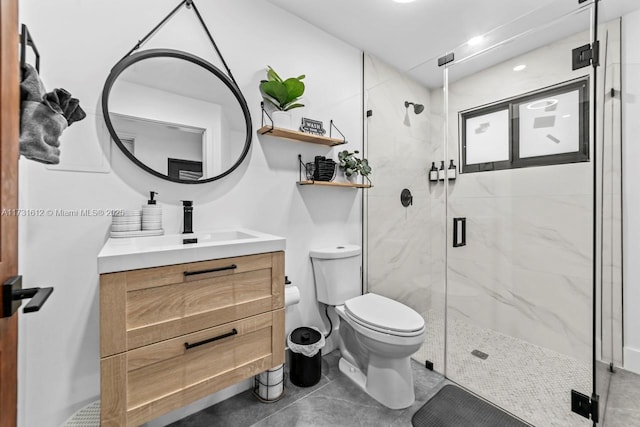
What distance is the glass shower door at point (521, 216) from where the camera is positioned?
5.52 feet

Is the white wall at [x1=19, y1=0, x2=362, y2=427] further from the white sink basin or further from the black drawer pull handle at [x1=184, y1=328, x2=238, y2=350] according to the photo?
the black drawer pull handle at [x1=184, y1=328, x2=238, y2=350]

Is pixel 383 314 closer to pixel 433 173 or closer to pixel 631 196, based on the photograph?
pixel 433 173

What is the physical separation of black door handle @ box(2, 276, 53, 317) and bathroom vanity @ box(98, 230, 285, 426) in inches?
9.8

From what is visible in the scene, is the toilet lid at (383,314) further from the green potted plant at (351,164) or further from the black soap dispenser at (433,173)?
the black soap dispenser at (433,173)

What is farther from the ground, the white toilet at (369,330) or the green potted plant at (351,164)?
the green potted plant at (351,164)

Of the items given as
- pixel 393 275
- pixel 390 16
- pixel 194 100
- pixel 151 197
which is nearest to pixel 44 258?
pixel 151 197

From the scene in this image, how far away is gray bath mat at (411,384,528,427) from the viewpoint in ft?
4.61

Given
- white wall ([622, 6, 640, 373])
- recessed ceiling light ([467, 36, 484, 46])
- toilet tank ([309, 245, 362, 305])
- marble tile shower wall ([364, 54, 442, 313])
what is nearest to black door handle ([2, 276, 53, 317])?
toilet tank ([309, 245, 362, 305])

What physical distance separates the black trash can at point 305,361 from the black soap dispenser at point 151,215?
41.3 inches

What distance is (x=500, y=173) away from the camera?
2084mm

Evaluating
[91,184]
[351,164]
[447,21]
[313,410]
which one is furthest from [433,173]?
[91,184]

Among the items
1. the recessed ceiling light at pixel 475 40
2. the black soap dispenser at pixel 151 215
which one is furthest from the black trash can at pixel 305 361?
the recessed ceiling light at pixel 475 40

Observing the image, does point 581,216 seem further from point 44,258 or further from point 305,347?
point 44,258

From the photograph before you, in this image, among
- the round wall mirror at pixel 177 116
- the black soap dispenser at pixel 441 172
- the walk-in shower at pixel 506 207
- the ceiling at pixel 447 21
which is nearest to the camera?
the round wall mirror at pixel 177 116
